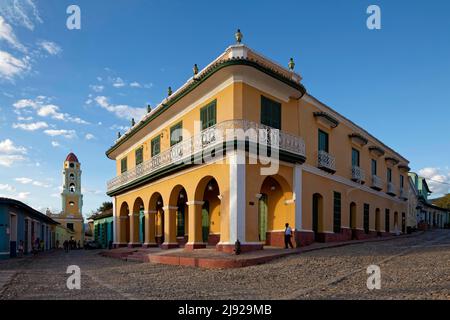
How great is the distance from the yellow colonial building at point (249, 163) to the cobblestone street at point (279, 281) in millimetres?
3078

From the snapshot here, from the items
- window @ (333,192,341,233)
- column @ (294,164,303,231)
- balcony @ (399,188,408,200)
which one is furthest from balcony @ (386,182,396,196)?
column @ (294,164,303,231)

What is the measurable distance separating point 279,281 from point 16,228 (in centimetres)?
2117

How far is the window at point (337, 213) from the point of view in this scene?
1978 centimetres

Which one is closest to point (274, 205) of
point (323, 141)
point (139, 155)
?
point (323, 141)

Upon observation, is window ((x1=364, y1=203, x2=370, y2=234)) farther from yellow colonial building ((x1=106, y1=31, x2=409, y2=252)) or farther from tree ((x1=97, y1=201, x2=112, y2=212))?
tree ((x1=97, y1=201, x2=112, y2=212))

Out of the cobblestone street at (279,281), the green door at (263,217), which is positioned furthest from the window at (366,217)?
the cobblestone street at (279,281)

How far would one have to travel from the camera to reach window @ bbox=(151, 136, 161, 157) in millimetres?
21614

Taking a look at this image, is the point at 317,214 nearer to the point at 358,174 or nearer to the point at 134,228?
the point at 358,174

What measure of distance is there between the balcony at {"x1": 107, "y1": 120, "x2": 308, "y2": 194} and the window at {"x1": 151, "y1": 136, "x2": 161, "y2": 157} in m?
2.32

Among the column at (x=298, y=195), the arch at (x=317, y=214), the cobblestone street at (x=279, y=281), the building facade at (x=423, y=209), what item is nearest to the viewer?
the cobblestone street at (x=279, y=281)

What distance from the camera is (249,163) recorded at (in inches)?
567

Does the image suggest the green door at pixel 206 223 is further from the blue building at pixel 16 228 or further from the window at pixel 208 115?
the blue building at pixel 16 228
